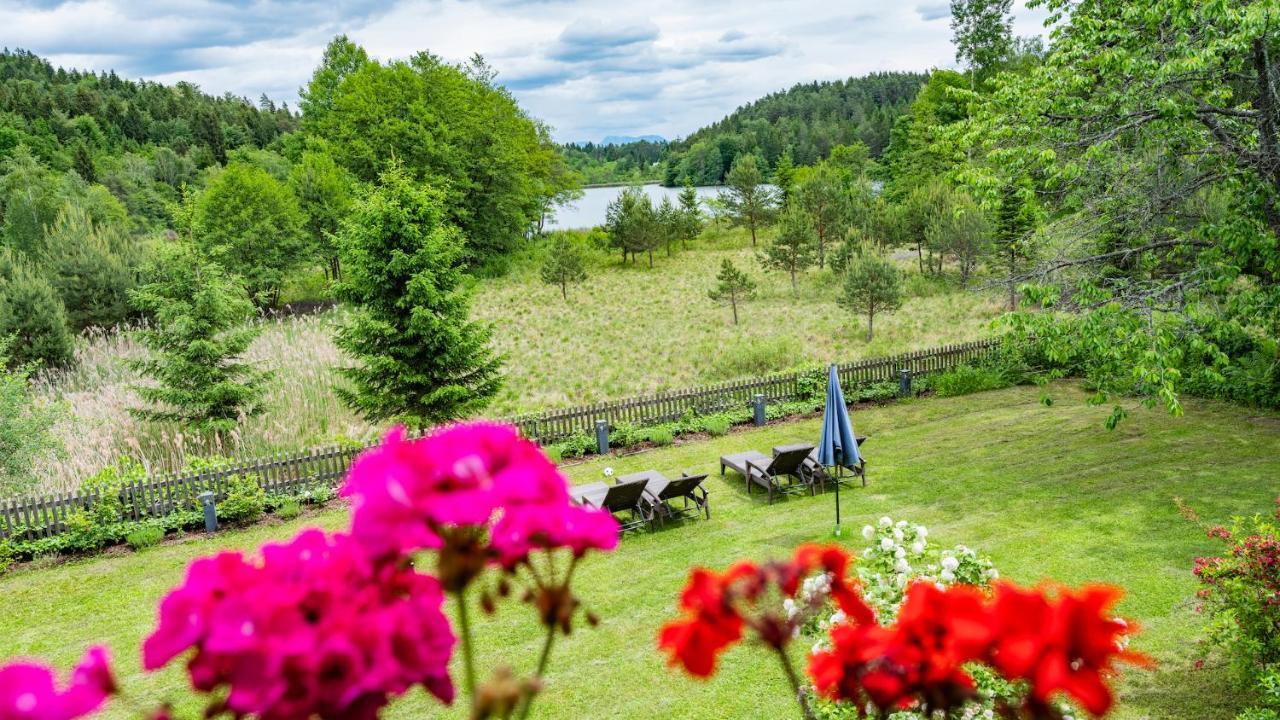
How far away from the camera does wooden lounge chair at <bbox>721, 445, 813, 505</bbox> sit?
10938 mm

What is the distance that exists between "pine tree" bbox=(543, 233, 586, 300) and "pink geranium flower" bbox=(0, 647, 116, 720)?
34.0 meters

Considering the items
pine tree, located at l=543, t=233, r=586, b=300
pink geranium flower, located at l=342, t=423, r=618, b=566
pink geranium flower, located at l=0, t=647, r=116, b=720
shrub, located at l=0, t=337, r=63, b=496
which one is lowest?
shrub, located at l=0, t=337, r=63, b=496

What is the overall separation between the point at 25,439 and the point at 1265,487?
697 inches

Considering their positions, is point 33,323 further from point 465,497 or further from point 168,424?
point 465,497

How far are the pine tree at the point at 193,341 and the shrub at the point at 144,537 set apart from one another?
269 centimetres

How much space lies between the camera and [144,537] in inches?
413

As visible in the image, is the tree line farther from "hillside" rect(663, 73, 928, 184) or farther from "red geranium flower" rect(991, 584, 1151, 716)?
"hillside" rect(663, 73, 928, 184)

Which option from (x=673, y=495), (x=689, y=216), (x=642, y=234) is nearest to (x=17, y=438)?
(x=673, y=495)

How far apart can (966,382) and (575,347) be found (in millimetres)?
13638

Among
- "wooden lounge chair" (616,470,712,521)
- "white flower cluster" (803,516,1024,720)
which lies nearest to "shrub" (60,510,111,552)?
"wooden lounge chair" (616,470,712,521)

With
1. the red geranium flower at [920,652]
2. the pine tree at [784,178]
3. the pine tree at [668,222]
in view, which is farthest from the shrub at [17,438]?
the pine tree at [784,178]

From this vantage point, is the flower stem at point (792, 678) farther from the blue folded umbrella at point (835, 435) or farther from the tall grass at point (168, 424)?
the tall grass at point (168, 424)

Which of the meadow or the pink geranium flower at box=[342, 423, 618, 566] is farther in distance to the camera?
the meadow

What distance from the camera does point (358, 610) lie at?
43.0 inches
